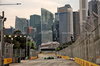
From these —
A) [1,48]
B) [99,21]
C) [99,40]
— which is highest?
[99,21]

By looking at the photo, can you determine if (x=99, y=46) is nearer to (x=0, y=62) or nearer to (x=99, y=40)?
(x=99, y=40)

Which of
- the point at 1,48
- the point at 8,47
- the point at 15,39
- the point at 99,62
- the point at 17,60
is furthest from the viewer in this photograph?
the point at 15,39

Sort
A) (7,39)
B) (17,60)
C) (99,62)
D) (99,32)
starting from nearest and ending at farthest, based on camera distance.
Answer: (99,32) < (99,62) < (17,60) < (7,39)

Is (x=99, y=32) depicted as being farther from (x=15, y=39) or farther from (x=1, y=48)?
(x=15, y=39)

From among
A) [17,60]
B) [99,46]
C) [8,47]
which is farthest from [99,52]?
[17,60]

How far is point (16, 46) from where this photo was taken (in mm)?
95938

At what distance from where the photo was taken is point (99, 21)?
1177cm

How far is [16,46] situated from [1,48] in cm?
7276

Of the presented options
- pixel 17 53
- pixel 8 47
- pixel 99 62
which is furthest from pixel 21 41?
pixel 99 62

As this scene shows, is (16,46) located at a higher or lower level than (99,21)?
lower

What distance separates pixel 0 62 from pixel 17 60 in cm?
1462

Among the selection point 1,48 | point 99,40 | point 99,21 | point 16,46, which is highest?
point 99,21

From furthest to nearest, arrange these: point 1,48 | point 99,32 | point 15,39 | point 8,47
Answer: point 15,39
point 8,47
point 1,48
point 99,32

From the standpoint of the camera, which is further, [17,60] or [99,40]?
[17,60]
